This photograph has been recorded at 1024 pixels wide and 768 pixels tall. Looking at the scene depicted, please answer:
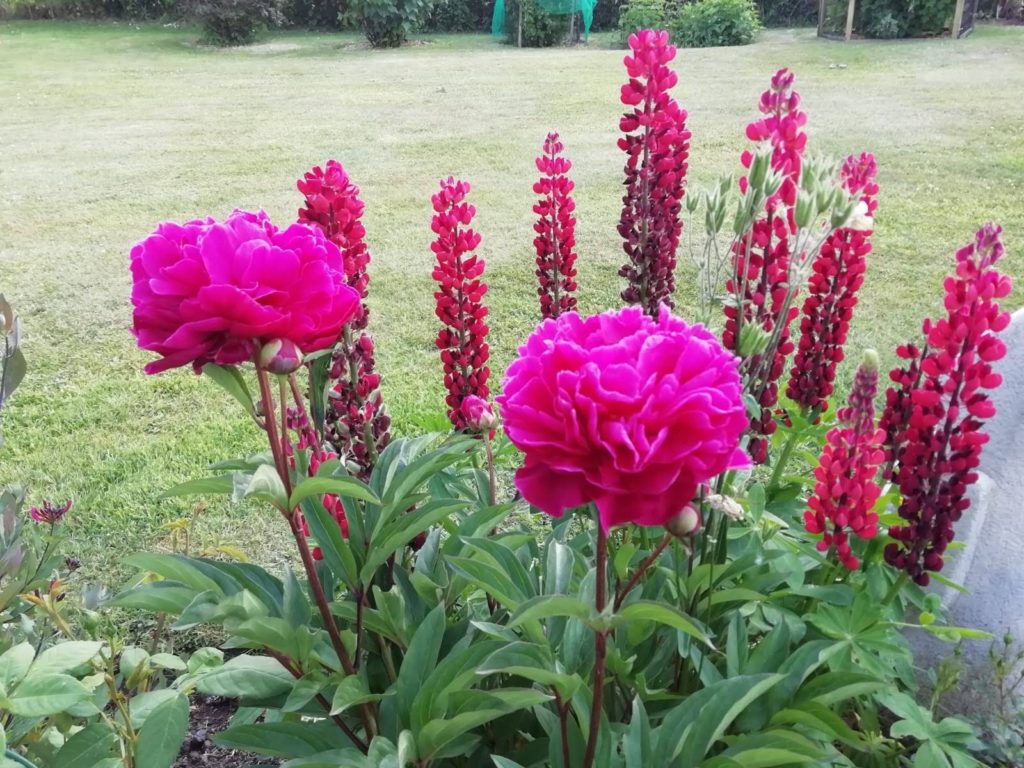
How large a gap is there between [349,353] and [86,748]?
873 millimetres

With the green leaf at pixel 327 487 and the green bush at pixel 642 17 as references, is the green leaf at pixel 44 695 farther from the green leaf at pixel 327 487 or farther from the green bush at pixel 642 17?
the green bush at pixel 642 17

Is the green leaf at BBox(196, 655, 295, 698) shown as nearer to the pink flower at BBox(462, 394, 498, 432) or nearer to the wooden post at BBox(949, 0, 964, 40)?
the pink flower at BBox(462, 394, 498, 432)

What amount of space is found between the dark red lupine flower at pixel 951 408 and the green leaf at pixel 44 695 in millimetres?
1443

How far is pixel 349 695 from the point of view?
56.8 inches

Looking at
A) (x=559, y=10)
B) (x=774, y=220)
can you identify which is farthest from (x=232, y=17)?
Result: (x=774, y=220)

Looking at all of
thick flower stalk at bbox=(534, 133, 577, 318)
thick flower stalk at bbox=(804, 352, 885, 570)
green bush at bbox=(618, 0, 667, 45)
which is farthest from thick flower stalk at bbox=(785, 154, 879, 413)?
green bush at bbox=(618, 0, 667, 45)

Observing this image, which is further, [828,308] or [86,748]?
[828,308]

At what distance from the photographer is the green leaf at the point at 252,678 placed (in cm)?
149

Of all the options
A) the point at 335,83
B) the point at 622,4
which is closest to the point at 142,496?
the point at 335,83

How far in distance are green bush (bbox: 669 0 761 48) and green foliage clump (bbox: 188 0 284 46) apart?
8497 millimetres

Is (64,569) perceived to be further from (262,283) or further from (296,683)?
(262,283)

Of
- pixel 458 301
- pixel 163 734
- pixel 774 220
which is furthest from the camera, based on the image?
pixel 458 301

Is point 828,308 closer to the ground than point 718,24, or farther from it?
closer to the ground

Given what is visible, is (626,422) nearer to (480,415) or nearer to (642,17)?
(480,415)
